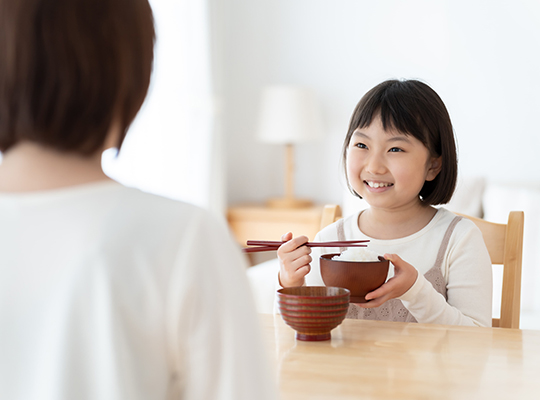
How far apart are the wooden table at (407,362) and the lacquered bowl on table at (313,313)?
0.6 inches

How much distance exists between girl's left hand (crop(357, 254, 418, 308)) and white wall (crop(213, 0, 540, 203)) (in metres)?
2.22

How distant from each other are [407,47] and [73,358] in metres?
3.37

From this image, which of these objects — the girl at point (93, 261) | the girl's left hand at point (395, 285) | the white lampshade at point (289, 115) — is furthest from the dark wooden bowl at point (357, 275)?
the white lampshade at point (289, 115)

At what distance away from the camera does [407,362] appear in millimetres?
706

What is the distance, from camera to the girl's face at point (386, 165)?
1.28m

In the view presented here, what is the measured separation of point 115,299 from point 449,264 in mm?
1023

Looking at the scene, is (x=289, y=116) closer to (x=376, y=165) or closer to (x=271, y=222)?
(x=271, y=222)

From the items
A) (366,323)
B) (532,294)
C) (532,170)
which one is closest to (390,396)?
(366,323)

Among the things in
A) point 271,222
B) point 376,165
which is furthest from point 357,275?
point 271,222

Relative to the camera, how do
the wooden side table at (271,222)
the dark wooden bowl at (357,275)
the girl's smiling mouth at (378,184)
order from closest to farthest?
1. the dark wooden bowl at (357,275)
2. the girl's smiling mouth at (378,184)
3. the wooden side table at (271,222)

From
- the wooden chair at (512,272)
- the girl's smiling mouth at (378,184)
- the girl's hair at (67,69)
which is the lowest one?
the wooden chair at (512,272)

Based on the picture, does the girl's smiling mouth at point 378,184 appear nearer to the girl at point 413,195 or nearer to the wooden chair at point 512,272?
the girl at point 413,195

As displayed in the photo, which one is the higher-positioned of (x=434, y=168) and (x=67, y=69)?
(x=67, y=69)

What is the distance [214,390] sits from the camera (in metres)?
0.40
